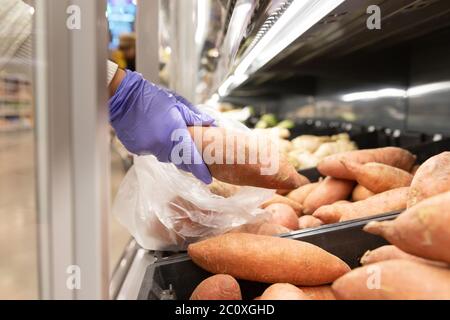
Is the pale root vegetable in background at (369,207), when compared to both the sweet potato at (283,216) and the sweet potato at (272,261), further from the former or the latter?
the sweet potato at (272,261)

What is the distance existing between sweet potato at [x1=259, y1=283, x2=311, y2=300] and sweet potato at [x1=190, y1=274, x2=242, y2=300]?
2.3 inches

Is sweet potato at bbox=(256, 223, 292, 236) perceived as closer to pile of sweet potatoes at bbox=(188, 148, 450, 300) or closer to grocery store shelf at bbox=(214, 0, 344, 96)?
pile of sweet potatoes at bbox=(188, 148, 450, 300)

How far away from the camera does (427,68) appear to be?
6.53ft

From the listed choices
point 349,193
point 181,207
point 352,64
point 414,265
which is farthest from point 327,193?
point 352,64

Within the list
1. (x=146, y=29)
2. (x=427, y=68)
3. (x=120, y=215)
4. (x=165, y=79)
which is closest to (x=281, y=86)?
(x=165, y=79)

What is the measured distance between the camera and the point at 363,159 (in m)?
1.28

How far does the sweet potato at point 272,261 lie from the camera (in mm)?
777

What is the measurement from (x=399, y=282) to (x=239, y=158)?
39cm

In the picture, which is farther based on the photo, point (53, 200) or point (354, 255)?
point (354, 255)

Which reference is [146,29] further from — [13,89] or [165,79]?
[13,89]

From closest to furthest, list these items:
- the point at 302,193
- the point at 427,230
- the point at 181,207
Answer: the point at 427,230 → the point at 181,207 → the point at 302,193

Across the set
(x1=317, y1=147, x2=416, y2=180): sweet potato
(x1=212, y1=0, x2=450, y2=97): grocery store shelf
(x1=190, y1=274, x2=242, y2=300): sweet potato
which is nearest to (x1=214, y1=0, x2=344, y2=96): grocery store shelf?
(x1=212, y1=0, x2=450, y2=97): grocery store shelf

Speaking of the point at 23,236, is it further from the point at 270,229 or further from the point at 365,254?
the point at 365,254
